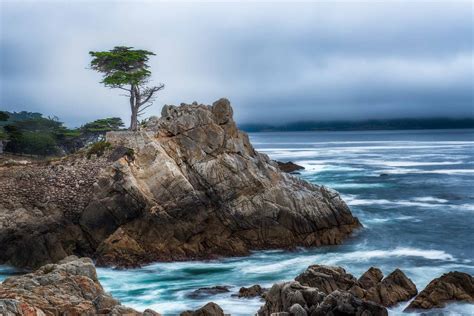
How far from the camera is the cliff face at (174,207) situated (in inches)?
1259

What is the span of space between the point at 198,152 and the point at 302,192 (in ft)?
22.9

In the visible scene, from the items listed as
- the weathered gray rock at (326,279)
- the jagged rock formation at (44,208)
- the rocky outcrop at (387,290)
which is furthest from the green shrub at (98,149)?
the rocky outcrop at (387,290)

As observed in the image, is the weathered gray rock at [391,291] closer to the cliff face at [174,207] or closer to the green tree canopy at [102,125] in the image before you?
the cliff face at [174,207]

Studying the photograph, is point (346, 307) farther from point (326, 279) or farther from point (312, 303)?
point (326, 279)

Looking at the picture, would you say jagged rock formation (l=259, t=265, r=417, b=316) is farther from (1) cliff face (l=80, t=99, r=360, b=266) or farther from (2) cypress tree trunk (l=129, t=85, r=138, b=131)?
(2) cypress tree trunk (l=129, t=85, r=138, b=131)

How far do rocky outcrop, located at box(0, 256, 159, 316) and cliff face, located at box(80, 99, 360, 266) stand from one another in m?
10.5

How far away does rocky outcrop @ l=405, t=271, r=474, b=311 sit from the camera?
72.8 ft

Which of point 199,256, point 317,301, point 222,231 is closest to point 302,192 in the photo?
point 222,231

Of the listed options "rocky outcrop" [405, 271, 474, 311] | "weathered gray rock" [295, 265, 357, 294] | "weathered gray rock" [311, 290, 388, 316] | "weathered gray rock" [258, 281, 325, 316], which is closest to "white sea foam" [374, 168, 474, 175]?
"rocky outcrop" [405, 271, 474, 311]

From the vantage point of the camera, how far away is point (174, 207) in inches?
1314

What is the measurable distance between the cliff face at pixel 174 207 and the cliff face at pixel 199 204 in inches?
2.4

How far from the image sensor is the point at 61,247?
3128 cm

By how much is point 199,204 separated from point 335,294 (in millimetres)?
16232

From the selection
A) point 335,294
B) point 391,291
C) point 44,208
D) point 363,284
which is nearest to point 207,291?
point 363,284
